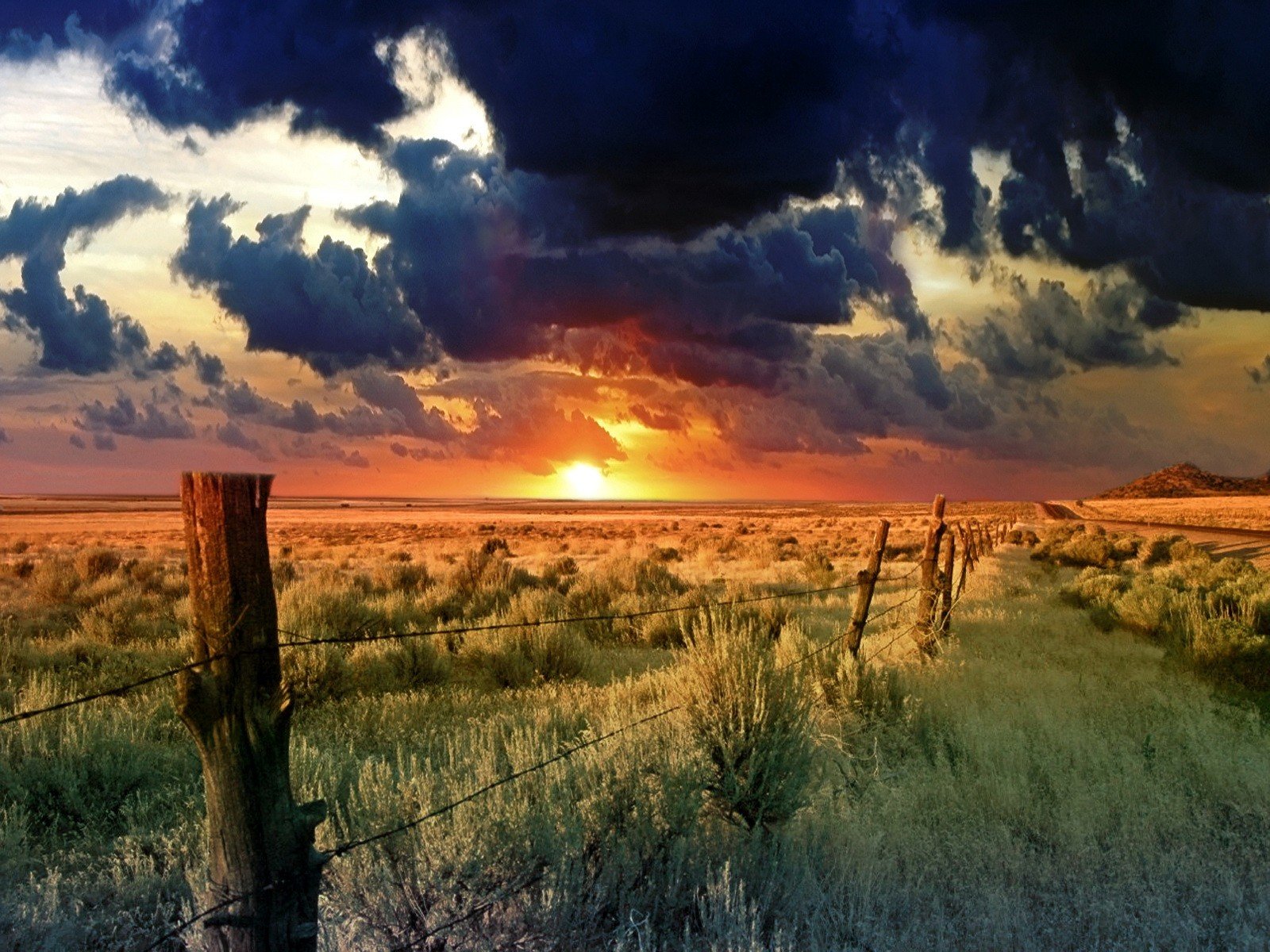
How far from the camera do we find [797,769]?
6.21 m

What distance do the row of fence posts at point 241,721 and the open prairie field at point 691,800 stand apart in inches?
11.3

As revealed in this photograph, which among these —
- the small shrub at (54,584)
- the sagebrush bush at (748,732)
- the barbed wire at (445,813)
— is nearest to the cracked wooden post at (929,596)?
the barbed wire at (445,813)

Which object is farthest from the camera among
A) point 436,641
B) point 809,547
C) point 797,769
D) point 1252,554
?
point 809,547

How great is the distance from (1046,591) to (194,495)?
21.2 m

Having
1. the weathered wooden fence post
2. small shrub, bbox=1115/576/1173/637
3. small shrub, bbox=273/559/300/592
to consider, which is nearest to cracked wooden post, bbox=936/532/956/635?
the weathered wooden fence post

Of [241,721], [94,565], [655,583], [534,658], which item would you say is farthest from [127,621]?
[241,721]

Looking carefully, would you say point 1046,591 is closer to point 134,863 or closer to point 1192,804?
point 1192,804

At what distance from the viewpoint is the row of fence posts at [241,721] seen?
11.6 ft

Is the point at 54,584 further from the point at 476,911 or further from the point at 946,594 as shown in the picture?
the point at 476,911

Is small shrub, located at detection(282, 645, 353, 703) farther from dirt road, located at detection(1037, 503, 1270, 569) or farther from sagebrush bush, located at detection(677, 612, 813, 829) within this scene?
dirt road, located at detection(1037, 503, 1270, 569)

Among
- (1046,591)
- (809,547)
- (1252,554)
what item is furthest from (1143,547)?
(1046,591)

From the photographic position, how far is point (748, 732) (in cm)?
631

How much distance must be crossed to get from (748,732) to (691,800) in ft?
2.83

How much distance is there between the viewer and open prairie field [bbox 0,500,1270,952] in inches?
188
